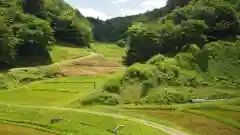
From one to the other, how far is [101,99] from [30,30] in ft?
123

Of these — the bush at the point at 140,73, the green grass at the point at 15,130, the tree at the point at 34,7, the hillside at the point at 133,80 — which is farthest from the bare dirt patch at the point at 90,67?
the green grass at the point at 15,130

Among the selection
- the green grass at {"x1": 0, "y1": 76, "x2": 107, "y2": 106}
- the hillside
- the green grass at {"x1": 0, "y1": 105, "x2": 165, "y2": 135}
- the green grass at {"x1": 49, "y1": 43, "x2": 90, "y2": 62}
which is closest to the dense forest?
the hillside

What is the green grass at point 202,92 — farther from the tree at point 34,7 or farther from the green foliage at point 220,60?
the tree at point 34,7

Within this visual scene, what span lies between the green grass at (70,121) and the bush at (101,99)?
651cm

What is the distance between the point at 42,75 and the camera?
2734 inches

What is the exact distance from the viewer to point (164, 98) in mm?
48188

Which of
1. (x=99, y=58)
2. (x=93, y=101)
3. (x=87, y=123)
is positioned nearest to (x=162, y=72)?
(x=93, y=101)

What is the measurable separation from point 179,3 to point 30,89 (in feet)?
200

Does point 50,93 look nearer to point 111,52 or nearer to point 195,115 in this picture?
point 195,115

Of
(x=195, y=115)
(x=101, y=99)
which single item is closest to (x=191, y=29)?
(x=101, y=99)

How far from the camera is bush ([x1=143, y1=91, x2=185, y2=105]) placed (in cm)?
4778

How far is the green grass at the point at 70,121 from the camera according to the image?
3319 cm

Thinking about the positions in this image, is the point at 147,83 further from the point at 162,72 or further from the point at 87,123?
the point at 87,123

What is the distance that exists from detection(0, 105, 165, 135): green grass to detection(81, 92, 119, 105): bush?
651 cm
